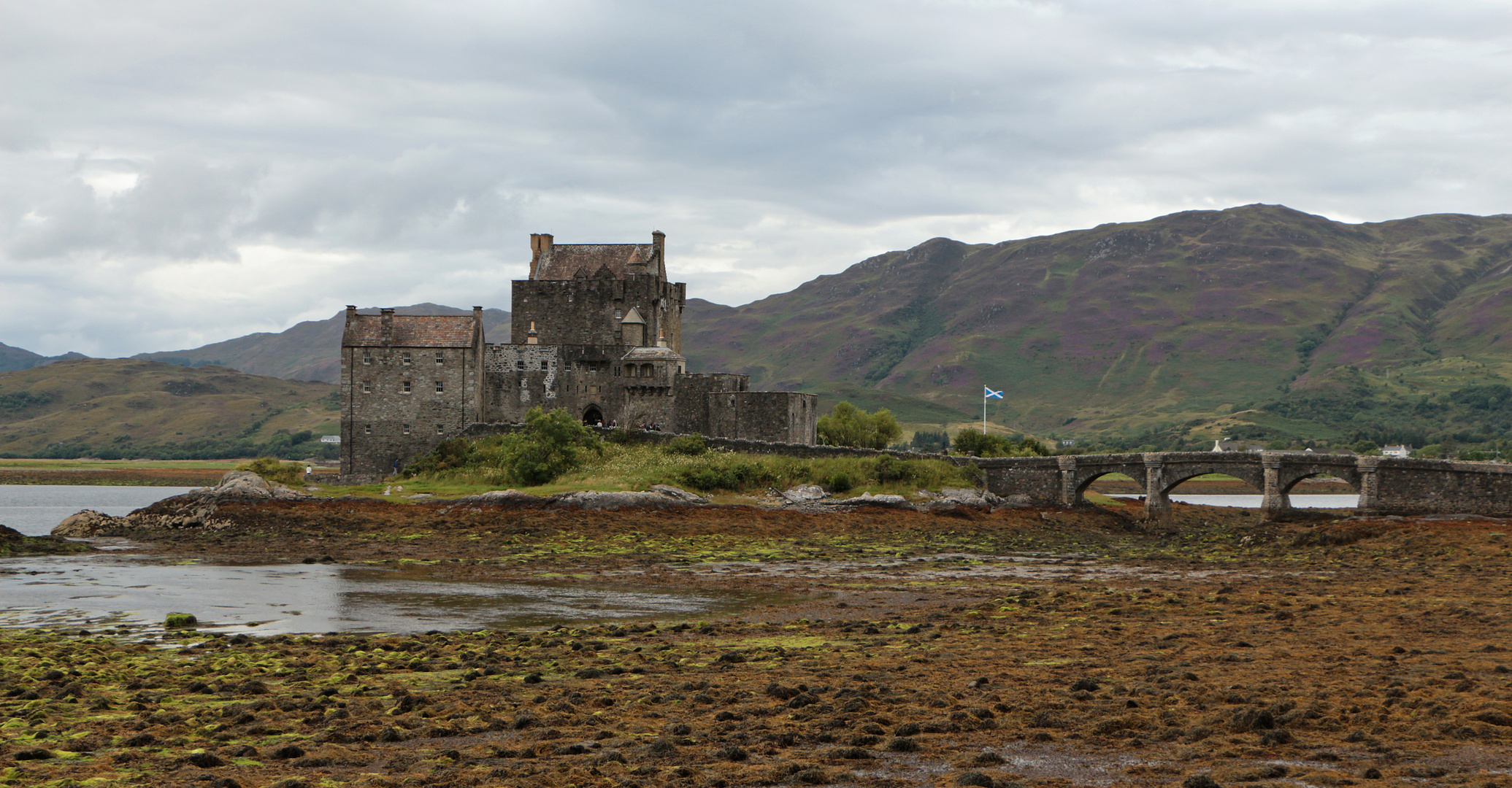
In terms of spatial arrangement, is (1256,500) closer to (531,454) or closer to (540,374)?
(540,374)

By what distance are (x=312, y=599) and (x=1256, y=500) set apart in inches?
4953

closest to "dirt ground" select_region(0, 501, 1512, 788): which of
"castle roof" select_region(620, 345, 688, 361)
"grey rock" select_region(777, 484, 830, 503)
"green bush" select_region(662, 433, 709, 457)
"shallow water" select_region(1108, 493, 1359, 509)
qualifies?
"grey rock" select_region(777, 484, 830, 503)

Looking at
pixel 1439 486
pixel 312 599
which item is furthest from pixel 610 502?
pixel 1439 486

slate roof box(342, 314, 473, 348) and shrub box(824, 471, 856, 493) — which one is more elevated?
slate roof box(342, 314, 473, 348)

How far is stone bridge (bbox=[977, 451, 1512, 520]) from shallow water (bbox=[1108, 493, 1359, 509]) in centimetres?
4674

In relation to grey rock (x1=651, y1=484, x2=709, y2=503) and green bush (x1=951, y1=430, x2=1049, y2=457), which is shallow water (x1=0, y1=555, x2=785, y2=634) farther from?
green bush (x1=951, y1=430, x2=1049, y2=457)

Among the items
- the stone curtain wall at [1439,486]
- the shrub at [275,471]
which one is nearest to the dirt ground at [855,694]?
the stone curtain wall at [1439,486]

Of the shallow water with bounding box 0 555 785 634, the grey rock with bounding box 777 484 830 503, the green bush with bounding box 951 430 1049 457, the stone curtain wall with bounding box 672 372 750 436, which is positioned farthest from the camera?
the green bush with bounding box 951 430 1049 457

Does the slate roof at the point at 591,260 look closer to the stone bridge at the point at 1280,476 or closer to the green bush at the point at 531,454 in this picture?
the green bush at the point at 531,454

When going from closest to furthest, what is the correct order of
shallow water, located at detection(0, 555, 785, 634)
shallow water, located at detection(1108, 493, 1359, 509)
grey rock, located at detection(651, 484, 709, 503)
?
shallow water, located at detection(0, 555, 785, 634)
grey rock, located at detection(651, 484, 709, 503)
shallow water, located at detection(1108, 493, 1359, 509)

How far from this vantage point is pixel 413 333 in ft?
261

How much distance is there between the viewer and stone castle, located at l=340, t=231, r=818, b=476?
246ft

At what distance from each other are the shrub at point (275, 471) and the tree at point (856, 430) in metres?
33.9

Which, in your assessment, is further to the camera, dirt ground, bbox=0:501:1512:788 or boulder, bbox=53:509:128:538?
boulder, bbox=53:509:128:538
